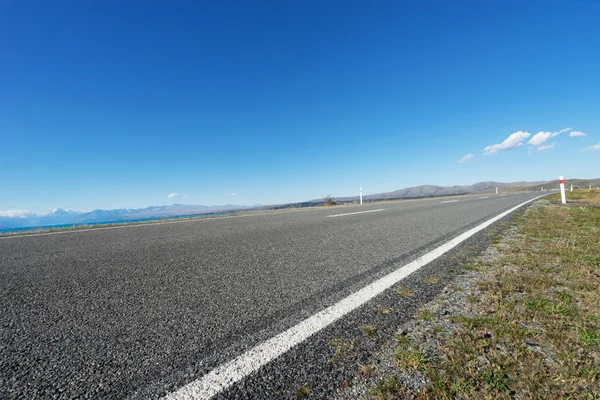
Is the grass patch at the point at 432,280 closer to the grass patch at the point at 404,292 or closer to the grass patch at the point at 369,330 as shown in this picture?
the grass patch at the point at 404,292

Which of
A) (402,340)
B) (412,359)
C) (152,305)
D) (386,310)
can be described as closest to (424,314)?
(386,310)

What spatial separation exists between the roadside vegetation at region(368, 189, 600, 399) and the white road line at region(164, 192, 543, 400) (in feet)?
1.30

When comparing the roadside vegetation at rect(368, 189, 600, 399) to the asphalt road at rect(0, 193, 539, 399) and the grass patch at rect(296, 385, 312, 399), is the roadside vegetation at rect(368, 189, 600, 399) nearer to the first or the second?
the grass patch at rect(296, 385, 312, 399)

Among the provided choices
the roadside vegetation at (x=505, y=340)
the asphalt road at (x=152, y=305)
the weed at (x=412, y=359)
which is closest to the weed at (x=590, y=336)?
the roadside vegetation at (x=505, y=340)

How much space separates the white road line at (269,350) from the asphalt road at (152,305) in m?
0.06

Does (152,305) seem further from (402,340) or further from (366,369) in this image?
(402,340)

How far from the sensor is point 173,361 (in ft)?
4.21

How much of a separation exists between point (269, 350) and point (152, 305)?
1.07 m

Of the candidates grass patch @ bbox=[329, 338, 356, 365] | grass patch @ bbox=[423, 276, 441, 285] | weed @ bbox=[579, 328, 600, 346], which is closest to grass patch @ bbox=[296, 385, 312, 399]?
grass patch @ bbox=[329, 338, 356, 365]

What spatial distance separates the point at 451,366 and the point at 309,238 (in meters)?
3.36

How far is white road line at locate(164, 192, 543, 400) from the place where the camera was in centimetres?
108

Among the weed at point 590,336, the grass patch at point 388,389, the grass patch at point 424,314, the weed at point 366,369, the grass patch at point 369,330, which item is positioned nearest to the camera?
the grass patch at point 388,389

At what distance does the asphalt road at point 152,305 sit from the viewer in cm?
121

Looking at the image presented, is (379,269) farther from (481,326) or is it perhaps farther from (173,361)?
(173,361)
